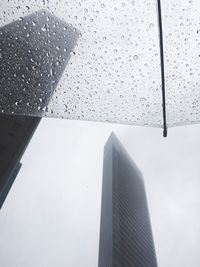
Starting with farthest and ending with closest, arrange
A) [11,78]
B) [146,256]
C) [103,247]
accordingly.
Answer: [146,256] < [103,247] < [11,78]

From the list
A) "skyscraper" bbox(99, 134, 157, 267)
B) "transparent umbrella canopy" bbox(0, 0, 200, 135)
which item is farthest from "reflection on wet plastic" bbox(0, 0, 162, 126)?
"skyscraper" bbox(99, 134, 157, 267)

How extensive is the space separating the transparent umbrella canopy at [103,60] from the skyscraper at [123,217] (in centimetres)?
5805

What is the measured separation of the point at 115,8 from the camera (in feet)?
7.18

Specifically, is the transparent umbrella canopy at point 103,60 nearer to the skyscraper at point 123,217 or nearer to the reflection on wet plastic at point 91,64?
the reflection on wet plastic at point 91,64

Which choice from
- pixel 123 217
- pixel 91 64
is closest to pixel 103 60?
pixel 91 64

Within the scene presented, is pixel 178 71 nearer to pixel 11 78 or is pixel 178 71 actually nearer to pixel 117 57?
pixel 117 57

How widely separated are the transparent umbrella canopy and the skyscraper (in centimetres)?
5805

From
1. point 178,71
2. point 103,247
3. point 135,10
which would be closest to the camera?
point 135,10

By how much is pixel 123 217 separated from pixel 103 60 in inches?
2870

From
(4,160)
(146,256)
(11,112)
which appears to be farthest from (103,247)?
(11,112)

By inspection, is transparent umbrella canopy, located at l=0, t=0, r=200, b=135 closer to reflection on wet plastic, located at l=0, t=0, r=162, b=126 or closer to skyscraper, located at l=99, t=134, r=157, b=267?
reflection on wet plastic, located at l=0, t=0, r=162, b=126

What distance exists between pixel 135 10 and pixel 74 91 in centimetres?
86

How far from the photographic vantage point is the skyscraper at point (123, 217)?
61.2m

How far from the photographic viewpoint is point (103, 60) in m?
2.40
